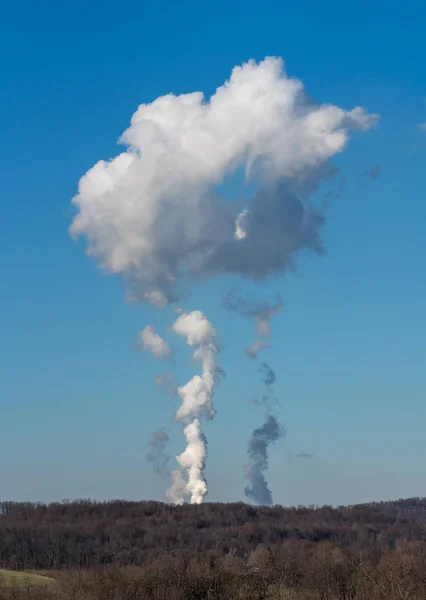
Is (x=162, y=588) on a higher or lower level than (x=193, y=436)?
lower

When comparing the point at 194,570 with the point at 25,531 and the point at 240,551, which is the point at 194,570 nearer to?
the point at 240,551

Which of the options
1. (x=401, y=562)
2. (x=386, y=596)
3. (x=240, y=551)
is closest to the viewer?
(x=386, y=596)

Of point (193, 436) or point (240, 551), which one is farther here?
point (240, 551)

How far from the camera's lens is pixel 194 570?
98625 millimetres

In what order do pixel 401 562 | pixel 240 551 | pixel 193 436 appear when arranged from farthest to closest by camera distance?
pixel 240 551 → pixel 193 436 → pixel 401 562

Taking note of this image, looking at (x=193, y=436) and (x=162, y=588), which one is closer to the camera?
(x=162, y=588)

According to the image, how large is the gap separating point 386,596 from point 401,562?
26.1 metres

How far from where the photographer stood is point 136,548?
189375 millimetres

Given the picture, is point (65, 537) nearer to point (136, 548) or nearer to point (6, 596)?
point (136, 548)

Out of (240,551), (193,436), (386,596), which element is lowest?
(386,596)

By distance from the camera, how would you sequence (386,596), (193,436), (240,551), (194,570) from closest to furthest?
(386,596) → (194,570) → (193,436) → (240,551)

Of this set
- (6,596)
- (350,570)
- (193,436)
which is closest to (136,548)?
(193,436)

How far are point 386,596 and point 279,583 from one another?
1580 centimetres

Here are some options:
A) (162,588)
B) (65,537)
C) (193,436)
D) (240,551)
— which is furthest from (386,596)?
(65,537)
